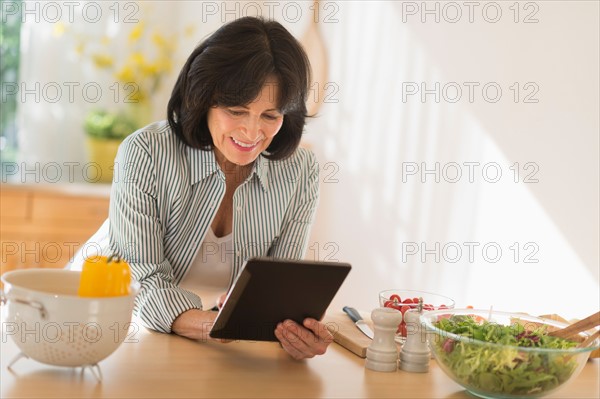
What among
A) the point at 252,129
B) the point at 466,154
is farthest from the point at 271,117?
the point at 466,154

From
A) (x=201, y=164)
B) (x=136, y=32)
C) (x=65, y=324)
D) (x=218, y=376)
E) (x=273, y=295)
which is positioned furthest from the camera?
(x=136, y=32)

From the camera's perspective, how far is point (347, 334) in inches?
71.9

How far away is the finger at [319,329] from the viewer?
1.66 metres

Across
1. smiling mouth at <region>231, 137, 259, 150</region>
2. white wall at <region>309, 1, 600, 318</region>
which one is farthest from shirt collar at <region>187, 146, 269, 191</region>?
white wall at <region>309, 1, 600, 318</region>

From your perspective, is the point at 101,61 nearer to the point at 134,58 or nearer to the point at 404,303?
the point at 134,58

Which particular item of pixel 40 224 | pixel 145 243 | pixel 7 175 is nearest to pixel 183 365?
pixel 145 243

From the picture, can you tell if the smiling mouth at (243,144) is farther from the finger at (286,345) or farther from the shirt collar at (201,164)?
the finger at (286,345)

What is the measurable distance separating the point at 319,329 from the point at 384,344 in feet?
0.45

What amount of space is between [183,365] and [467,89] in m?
1.86

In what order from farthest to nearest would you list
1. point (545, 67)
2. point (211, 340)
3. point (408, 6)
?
point (408, 6), point (545, 67), point (211, 340)

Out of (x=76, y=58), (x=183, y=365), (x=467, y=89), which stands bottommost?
(x=183, y=365)

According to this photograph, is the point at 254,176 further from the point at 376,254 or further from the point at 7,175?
the point at 7,175

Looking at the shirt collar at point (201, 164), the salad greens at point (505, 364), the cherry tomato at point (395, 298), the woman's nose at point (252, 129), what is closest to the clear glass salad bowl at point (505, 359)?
the salad greens at point (505, 364)

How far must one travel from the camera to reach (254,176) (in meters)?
2.21
